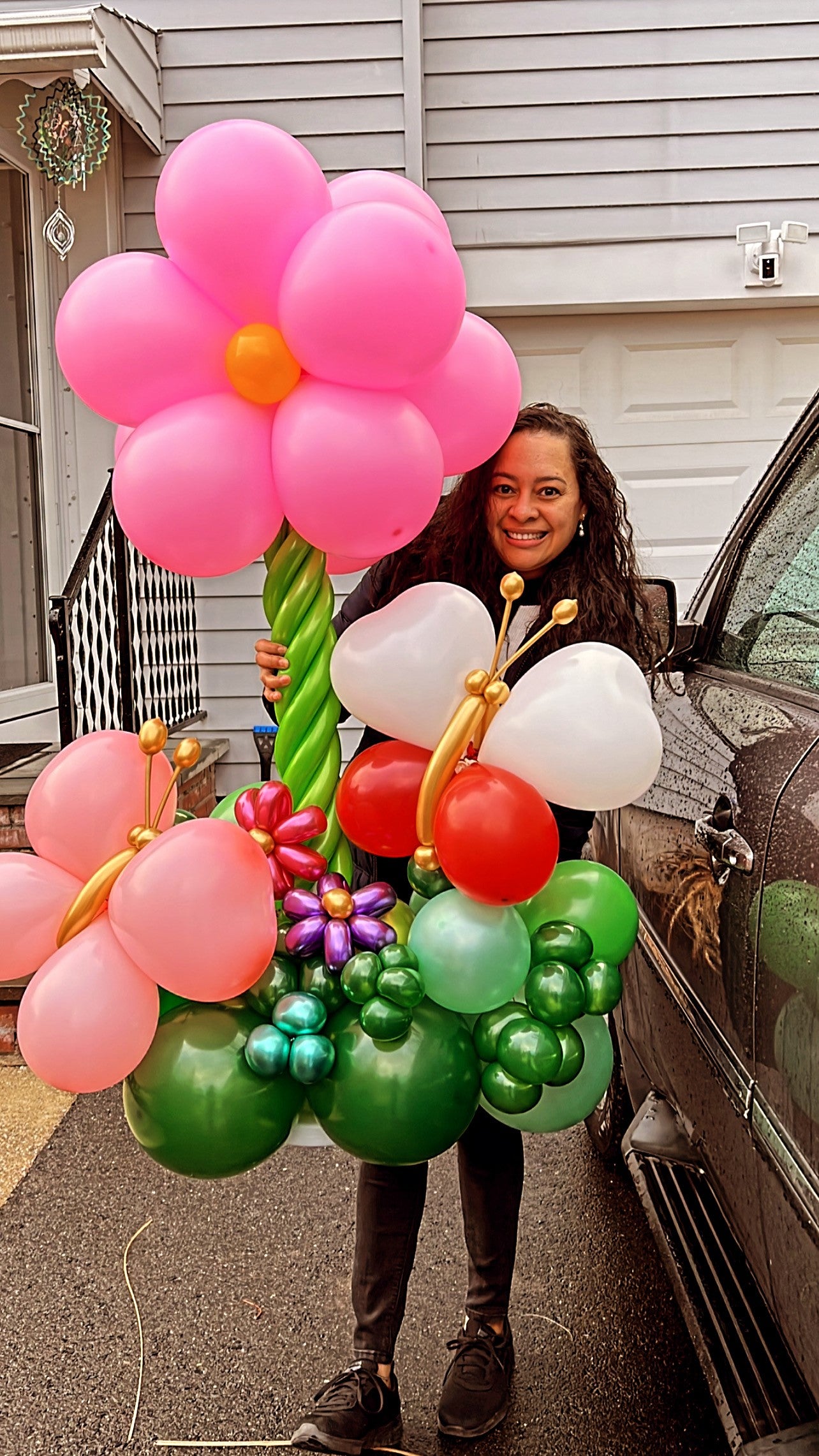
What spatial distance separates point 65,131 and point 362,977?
4696mm

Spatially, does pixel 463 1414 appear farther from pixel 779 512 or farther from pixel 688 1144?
pixel 779 512

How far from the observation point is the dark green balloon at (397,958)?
156 centimetres

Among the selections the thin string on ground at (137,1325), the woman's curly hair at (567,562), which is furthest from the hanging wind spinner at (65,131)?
the thin string on ground at (137,1325)

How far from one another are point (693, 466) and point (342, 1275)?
167 inches

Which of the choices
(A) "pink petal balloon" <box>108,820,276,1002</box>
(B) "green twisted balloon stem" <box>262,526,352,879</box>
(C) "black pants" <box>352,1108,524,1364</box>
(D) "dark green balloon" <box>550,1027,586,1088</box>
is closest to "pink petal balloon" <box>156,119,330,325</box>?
(B) "green twisted balloon stem" <box>262,526,352,879</box>

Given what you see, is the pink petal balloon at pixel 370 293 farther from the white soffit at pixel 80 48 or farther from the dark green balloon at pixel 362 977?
the white soffit at pixel 80 48

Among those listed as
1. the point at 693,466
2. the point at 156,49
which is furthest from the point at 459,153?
the point at 693,466

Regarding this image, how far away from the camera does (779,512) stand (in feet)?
7.38

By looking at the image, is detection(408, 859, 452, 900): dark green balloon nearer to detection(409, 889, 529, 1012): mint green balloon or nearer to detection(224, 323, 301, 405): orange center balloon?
detection(409, 889, 529, 1012): mint green balloon

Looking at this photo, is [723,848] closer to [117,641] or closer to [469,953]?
[469,953]

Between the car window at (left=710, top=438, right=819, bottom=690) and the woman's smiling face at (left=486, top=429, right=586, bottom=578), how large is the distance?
394 millimetres

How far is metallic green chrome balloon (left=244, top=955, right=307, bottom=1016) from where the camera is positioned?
1.61m

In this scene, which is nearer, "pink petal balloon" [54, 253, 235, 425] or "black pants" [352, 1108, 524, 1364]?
"pink petal balloon" [54, 253, 235, 425]

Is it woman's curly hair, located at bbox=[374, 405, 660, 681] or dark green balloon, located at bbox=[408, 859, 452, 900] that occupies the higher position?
woman's curly hair, located at bbox=[374, 405, 660, 681]
